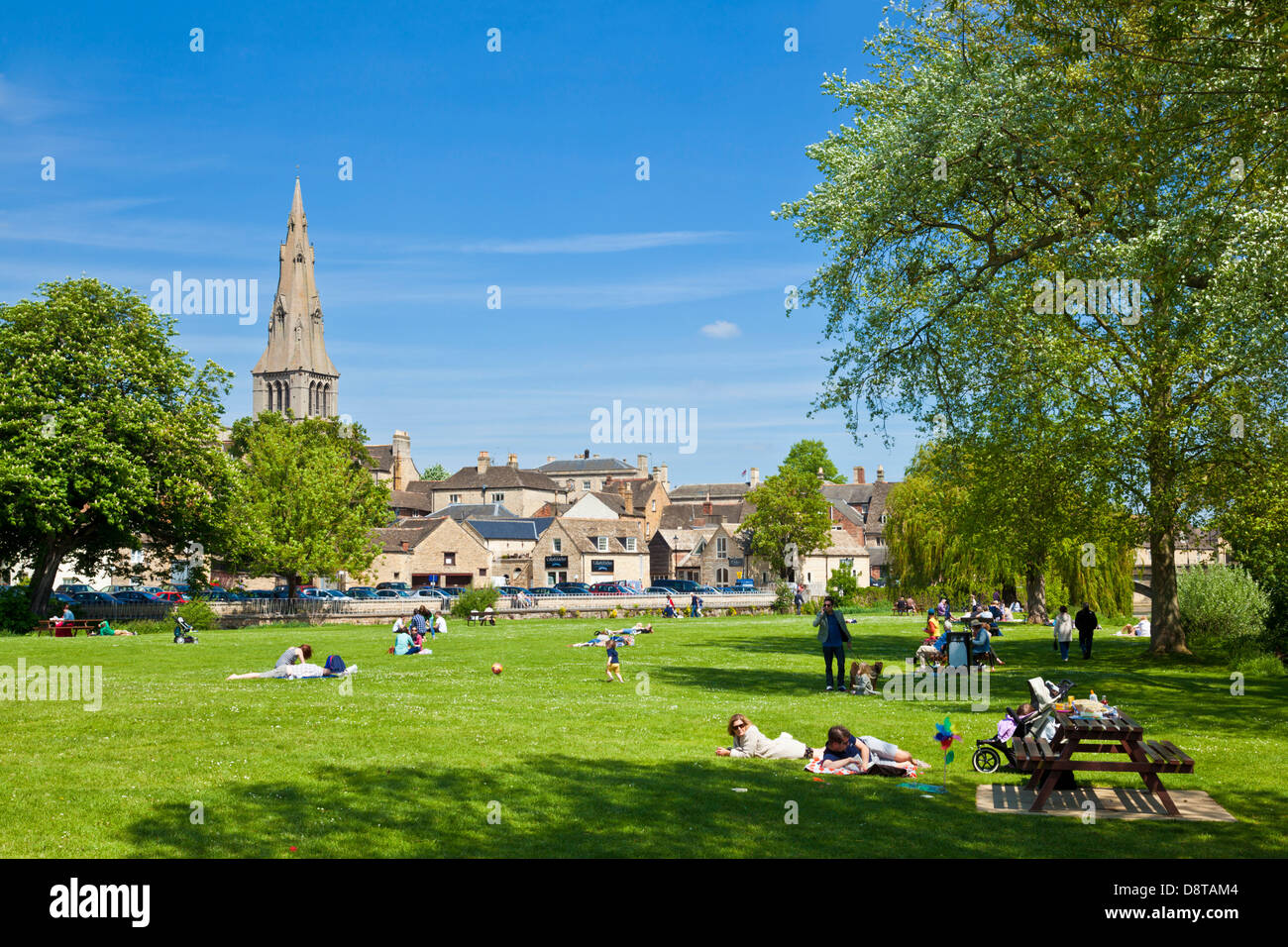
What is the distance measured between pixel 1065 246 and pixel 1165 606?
12454mm

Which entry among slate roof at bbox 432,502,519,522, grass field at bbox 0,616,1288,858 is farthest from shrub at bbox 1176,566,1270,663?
slate roof at bbox 432,502,519,522

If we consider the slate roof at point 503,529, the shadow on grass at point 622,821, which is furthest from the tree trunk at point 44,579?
the slate roof at point 503,529

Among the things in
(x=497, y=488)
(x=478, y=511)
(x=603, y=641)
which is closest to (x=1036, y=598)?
(x=603, y=641)

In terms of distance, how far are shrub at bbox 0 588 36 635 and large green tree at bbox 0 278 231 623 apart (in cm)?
209

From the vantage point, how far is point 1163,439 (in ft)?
94.1

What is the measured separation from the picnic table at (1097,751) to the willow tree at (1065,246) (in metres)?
9.41

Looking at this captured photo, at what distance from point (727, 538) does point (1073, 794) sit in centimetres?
9517

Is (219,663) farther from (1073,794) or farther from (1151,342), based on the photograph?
(1151,342)

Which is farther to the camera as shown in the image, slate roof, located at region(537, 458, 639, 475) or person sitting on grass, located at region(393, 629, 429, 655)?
slate roof, located at region(537, 458, 639, 475)

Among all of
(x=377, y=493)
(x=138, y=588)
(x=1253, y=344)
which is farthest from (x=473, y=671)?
(x=138, y=588)

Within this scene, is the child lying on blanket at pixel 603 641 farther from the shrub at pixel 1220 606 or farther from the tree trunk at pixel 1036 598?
the tree trunk at pixel 1036 598

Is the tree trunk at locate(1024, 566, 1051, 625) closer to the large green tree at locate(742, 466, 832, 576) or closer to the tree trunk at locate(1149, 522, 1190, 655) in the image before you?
the tree trunk at locate(1149, 522, 1190, 655)

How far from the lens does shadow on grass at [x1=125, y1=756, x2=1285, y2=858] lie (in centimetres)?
950

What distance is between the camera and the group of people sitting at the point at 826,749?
1342cm
